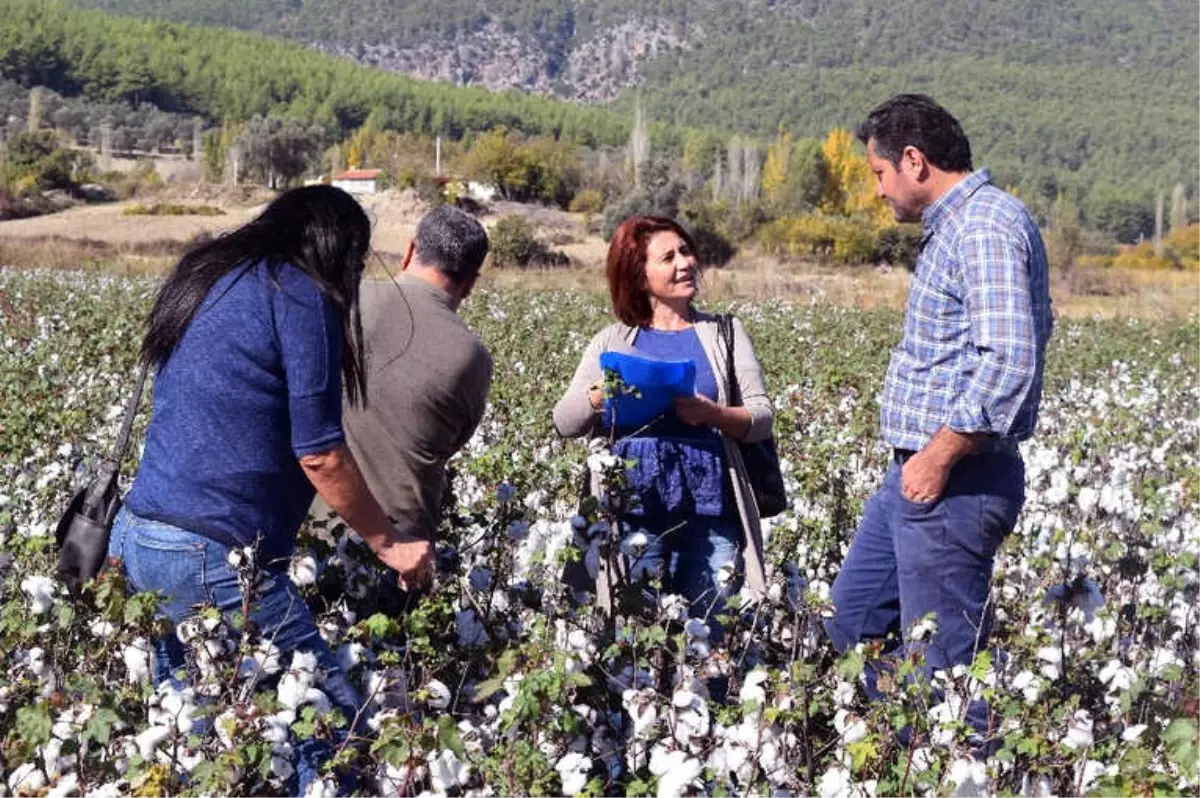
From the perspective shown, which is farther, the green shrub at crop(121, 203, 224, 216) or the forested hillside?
the forested hillside

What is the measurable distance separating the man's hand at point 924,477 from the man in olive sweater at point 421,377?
1065 mm

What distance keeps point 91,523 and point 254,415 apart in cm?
44

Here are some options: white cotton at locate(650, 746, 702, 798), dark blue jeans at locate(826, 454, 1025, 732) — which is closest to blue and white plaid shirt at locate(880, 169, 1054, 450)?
dark blue jeans at locate(826, 454, 1025, 732)

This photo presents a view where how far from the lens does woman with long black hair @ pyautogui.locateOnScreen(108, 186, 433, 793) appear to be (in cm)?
270

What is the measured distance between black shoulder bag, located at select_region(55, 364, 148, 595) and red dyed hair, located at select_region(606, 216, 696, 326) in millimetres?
1468

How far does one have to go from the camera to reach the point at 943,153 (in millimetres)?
3361

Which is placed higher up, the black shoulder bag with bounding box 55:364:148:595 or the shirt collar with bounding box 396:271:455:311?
the shirt collar with bounding box 396:271:455:311

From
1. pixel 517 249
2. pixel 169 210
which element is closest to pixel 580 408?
pixel 517 249

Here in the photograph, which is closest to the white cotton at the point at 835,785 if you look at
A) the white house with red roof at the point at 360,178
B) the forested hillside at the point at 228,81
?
the white house with red roof at the point at 360,178

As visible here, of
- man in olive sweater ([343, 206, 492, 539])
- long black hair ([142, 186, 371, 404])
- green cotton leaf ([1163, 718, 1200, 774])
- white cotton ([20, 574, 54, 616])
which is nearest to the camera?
green cotton leaf ([1163, 718, 1200, 774])

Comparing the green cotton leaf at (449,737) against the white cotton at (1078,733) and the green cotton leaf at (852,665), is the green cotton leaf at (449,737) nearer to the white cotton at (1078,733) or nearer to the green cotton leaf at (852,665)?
the green cotton leaf at (852,665)

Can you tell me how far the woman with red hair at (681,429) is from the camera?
376 cm

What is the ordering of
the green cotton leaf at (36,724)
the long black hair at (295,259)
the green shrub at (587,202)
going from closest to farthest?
the green cotton leaf at (36,724) → the long black hair at (295,259) → the green shrub at (587,202)

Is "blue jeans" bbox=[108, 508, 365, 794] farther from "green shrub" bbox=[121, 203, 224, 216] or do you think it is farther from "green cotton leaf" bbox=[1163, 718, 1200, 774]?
"green shrub" bbox=[121, 203, 224, 216]
